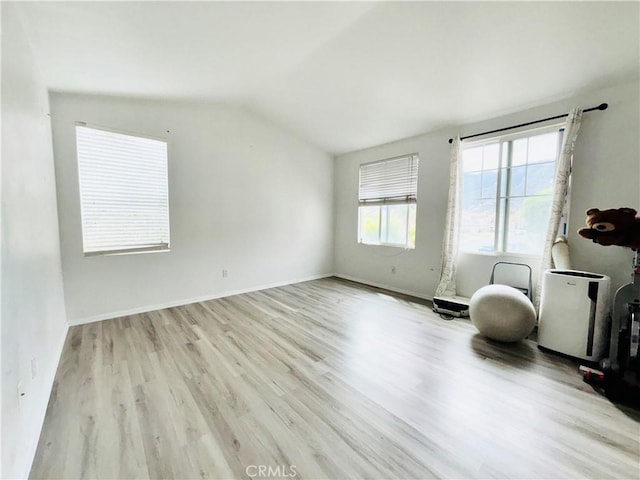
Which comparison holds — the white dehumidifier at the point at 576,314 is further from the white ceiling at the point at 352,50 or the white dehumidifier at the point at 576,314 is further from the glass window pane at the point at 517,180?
the white ceiling at the point at 352,50

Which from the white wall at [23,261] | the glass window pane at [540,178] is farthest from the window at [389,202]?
the white wall at [23,261]

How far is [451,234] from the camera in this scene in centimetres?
346

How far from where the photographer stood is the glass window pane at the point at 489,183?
321 cm

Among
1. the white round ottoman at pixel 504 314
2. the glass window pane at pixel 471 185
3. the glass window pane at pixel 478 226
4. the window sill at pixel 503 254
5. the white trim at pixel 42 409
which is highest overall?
the glass window pane at pixel 471 185

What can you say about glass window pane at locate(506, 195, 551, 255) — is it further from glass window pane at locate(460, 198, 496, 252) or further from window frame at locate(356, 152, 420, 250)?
window frame at locate(356, 152, 420, 250)

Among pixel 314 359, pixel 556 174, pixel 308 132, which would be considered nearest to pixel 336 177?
pixel 308 132

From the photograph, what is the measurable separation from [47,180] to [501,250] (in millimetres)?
4796

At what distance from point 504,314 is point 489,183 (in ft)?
5.63

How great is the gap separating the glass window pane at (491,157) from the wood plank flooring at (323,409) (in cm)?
209

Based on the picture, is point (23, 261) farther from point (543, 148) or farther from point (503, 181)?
point (543, 148)

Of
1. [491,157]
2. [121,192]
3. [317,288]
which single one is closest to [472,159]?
[491,157]

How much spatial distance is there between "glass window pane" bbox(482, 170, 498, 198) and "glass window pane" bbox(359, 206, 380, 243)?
1.69 m

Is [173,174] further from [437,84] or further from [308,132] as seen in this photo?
[437,84]

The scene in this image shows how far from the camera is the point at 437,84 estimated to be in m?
2.73
